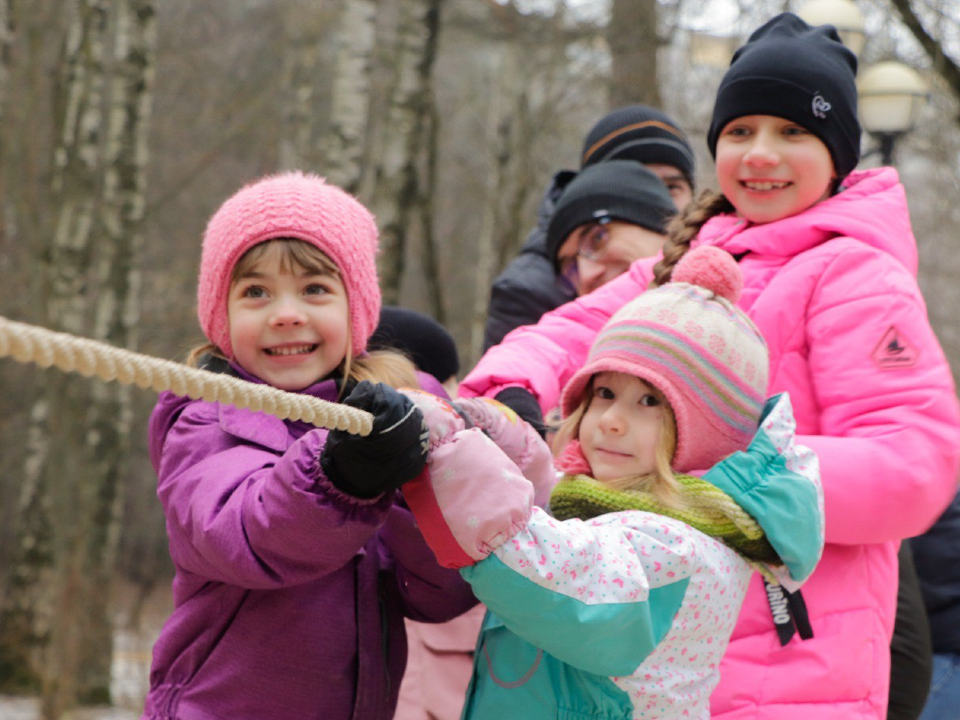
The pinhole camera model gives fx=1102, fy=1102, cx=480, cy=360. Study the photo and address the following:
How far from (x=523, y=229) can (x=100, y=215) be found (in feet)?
27.0

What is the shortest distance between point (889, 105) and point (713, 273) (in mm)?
9400

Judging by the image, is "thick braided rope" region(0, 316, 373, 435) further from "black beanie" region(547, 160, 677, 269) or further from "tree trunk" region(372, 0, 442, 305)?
"tree trunk" region(372, 0, 442, 305)

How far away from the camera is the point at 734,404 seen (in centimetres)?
217

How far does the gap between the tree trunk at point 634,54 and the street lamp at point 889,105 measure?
Result: 227 centimetres

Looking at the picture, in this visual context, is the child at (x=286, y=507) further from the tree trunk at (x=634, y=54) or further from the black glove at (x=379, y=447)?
the tree trunk at (x=634, y=54)

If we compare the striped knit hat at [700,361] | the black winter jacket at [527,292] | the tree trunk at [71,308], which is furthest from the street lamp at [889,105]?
the striped knit hat at [700,361]

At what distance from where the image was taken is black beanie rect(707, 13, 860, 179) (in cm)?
254

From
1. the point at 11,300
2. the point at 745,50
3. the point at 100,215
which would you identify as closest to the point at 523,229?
the point at 11,300

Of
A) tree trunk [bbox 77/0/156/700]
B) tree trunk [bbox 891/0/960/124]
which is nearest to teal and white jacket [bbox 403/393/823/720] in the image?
tree trunk [bbox 891/0/960/124]

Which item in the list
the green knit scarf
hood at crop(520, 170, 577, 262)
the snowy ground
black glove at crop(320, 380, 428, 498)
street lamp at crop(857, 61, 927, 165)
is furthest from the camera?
street lamp at crop(857, 61, 927, 165)

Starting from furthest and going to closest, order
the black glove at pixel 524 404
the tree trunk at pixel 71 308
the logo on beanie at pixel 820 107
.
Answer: the tree trunk at pixel 71 308, the logo on beanie at pixel 820 107, the black glove at pixel 524 404

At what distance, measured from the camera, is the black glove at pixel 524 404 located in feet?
7.90

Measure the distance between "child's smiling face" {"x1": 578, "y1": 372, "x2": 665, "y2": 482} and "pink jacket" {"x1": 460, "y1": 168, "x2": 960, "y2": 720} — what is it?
0.31 m

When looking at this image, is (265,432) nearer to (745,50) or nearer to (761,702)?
(761,702)
